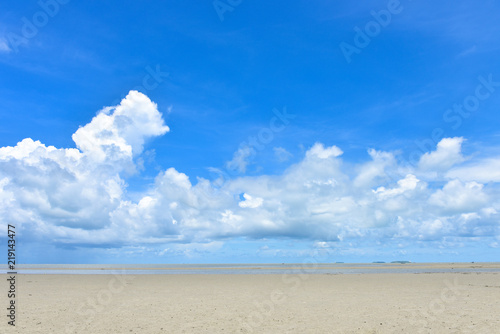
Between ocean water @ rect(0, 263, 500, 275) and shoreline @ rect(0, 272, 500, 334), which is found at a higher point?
shoreline @ rect(0, 272, 500, 334)

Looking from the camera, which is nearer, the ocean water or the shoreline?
the shoreline

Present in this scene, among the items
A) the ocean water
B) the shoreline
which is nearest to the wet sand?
the shoreline

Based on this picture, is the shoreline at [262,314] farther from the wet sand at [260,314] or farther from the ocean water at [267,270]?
the ocean water at [267,270]

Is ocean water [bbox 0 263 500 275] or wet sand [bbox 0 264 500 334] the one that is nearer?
wet sand [bbox 0 264 500 334]

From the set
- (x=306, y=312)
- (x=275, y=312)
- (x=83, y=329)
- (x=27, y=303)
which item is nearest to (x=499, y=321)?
(x=306, y=312)

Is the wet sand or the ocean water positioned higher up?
the wet sand

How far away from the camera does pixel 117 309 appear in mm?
23734

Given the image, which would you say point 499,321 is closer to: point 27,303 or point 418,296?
point 418,296

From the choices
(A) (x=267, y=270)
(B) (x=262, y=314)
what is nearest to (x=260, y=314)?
(B) (x=262, y=314)

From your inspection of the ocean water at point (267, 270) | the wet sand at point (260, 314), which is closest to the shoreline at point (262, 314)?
the wet sand at point (260, 314)

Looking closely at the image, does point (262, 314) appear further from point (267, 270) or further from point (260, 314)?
point (267, 270)

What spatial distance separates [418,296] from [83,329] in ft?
80.8

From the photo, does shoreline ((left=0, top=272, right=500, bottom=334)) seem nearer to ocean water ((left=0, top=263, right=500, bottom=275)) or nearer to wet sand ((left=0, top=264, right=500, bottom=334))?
wet sand ((left=0, top=264, right=500, bottom=334))

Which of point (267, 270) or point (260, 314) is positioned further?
point (267, 270)
